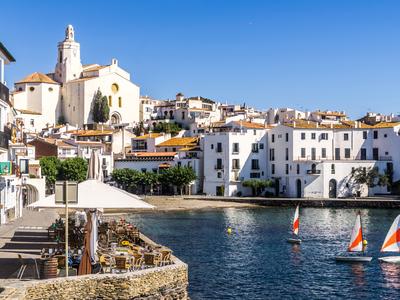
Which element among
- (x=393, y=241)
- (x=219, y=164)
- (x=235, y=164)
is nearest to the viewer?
(x=393, y=241)

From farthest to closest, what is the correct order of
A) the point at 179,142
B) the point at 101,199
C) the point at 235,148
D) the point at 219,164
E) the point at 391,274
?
the point at 179,142 < the point at 219,164 < the point at 235,148 < the point at 391,274 < the point at 101,199

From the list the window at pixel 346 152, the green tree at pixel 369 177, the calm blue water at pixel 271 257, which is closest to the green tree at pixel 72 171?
the calm blue water at pixel 271 257

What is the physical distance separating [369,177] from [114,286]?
75.8 metres

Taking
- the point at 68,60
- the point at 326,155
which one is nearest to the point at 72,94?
the point at 68,60

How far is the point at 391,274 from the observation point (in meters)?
35.3

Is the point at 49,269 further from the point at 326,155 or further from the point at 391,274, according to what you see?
the point at 326,155

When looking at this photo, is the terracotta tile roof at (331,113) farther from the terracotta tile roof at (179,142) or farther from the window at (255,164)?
the window at (255,164)

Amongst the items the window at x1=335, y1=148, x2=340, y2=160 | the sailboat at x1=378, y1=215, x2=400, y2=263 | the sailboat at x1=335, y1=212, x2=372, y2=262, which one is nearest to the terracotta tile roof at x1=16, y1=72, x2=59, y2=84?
the window at x1=335, y1=148, x2=340, y2=160

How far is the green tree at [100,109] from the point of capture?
14150 centimetres

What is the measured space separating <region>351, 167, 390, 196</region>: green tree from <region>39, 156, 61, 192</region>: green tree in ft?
136

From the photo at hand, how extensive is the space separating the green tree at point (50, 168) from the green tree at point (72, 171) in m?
0.84

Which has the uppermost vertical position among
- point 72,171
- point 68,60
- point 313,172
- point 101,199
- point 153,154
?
point 68,60

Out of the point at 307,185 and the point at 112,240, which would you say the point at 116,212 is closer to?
the point at 307,185

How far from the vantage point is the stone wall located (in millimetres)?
19531
